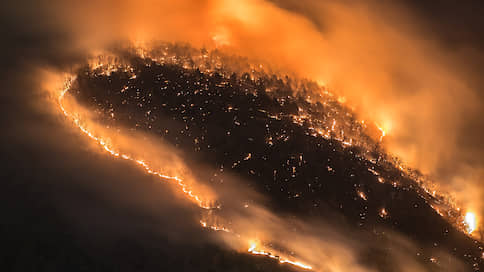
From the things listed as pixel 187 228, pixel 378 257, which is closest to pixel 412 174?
pixel 378 257

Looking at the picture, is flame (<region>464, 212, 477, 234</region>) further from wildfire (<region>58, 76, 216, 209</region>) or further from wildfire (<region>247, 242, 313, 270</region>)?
wildfire (<region>58, 76, 216, 209</region>)

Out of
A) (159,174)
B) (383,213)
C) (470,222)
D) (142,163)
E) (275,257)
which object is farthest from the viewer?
(470,222)

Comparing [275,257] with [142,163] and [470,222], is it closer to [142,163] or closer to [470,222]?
[142,163]

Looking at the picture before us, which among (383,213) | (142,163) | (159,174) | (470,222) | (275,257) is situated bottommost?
(275,257)

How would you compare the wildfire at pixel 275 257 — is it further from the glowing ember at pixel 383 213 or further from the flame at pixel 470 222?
the flame at pixel 470 222

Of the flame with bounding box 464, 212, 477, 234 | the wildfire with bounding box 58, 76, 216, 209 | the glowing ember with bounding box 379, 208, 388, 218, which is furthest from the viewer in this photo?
the flame with bounding box 464, 212, 477, 234

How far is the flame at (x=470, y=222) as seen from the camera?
1928cm

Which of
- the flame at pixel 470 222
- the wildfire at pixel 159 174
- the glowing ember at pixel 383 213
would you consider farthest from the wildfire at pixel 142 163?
the flame at pixel 470 222

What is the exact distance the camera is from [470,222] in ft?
64.3

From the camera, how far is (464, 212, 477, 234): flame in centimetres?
1928

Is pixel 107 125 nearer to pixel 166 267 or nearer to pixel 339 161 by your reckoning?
pixel 166 267

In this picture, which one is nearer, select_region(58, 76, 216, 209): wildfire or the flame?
select_region(58, 76, 216, 209): wildfire

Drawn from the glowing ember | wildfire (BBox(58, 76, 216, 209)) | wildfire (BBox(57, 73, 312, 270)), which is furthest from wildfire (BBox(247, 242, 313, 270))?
the glowing ember

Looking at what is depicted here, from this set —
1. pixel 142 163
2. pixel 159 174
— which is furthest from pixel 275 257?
pixel 142 163
